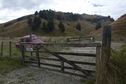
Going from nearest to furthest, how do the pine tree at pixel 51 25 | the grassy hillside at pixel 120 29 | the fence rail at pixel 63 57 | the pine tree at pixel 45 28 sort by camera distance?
the fence rail at pixel 63 57 → the grassy hillside at pixel 120 29 → the pine tree at pixel 45 28 → the pine tree at pixel 51 25

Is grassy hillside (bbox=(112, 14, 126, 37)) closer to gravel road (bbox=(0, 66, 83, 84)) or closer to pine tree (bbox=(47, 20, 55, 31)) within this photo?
pine tree (bbox=(47, 20, 55, 31))

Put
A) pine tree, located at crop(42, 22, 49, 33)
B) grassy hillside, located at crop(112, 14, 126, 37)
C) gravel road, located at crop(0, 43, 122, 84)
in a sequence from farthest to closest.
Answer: pine tree, located at crop(42, 22, 49, 33), grassy hillside, located at crop(112, 14, 126, 37), gravel road, located at crop(0, 43, 122, 84)

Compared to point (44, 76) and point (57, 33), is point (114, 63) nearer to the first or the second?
point (44, 76)

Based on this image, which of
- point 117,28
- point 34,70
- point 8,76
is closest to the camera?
point 8,76

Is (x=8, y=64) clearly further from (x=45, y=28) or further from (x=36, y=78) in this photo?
(x=45, y=28)

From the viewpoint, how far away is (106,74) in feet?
20.8

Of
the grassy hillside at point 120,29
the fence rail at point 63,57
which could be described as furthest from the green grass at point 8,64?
the grassy hillside at point 120,29

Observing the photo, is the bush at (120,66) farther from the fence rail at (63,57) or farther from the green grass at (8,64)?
the green grass at (8,64)

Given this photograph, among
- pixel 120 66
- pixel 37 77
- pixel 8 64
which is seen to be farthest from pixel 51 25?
pixel 120 66

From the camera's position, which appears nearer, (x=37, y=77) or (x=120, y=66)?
(x=120, y=66)

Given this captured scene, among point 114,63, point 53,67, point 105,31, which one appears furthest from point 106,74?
point 53,67

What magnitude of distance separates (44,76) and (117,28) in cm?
→ 6546

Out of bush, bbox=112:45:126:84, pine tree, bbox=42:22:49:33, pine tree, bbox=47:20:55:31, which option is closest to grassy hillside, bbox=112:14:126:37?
pine tree, bbox=47:20:55:31

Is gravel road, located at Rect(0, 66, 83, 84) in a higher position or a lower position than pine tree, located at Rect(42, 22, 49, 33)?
lower
